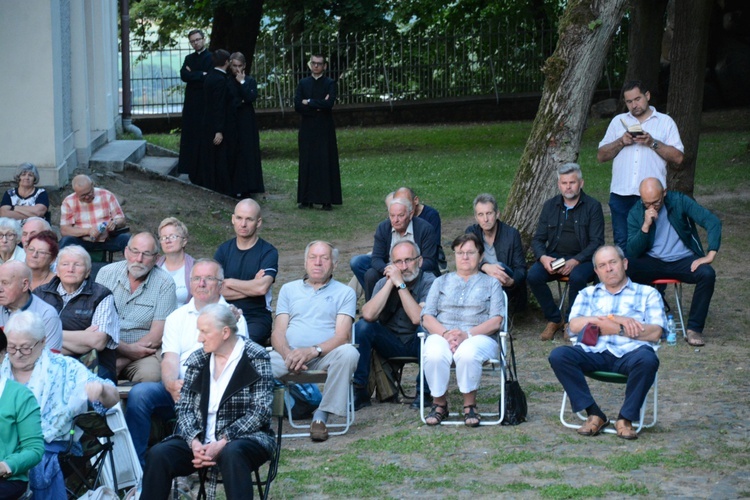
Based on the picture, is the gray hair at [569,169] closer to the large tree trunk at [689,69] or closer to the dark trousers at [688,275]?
the dark trousers at [688,275]

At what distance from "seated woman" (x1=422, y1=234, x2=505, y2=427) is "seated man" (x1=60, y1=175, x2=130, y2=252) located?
13.8 ft

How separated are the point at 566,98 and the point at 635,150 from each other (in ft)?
2.80

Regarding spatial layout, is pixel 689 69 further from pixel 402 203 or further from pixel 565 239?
pixel 402 203

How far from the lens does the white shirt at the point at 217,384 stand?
588 centimetres

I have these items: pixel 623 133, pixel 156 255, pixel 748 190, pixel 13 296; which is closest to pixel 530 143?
pixel 623 133

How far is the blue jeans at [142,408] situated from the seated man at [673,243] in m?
4.48

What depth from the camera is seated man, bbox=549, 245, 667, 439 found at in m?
6.98

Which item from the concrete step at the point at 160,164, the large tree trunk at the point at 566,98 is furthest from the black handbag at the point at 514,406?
the concrete step at the point at 160,164

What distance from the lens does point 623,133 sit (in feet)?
33.7

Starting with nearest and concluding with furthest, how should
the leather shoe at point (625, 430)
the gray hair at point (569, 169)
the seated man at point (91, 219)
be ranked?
the leather shoe at point (625, 430)
the gray hair at point (569, 169)
the seated man at point (91, 219)

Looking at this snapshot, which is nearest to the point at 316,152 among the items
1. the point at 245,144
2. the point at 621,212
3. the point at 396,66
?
the point at 245,144

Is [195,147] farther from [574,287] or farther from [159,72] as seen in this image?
[159,72]

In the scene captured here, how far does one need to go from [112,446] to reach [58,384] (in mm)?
442

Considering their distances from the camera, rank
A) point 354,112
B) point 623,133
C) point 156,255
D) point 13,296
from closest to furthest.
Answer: point 13,296 < point 156,255 < point 623,133 < point 354,112
